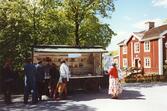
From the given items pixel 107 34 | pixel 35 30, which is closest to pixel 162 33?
pixel 107 34

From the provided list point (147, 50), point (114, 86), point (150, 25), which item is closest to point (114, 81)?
point (114, 86)

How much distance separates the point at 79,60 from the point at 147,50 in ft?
96.0

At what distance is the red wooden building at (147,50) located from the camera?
51.3 m

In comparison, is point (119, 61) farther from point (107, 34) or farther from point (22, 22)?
point (22, 22)

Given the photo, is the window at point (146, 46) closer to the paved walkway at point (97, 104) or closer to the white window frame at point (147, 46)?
the white window frame at point (147, 46)

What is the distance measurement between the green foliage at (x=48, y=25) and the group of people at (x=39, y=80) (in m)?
5.75

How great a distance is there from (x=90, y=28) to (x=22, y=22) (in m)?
11.2

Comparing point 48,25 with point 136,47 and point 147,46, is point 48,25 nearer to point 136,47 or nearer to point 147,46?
point 147,46

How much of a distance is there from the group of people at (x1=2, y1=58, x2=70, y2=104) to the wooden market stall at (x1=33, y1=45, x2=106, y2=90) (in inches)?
92.8

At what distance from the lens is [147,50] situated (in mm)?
54781

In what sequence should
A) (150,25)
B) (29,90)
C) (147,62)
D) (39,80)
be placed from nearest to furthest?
(29,90)
(39,80)
(147,62)
(150,25)

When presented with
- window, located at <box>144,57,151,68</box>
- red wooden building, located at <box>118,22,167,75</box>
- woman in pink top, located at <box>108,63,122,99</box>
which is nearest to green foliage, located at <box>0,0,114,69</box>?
woman in pink top, located at <box>108,63,122,99</box>

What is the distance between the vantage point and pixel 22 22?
2903 cm

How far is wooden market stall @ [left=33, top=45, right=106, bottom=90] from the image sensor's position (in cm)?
2338
